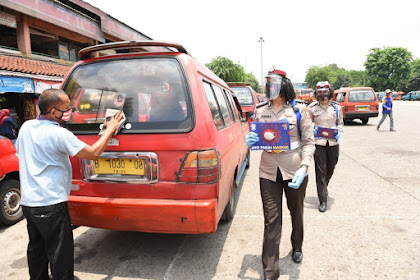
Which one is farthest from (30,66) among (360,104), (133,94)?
(360,104)

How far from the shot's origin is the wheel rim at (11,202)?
389cm

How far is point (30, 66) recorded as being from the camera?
33.8ft

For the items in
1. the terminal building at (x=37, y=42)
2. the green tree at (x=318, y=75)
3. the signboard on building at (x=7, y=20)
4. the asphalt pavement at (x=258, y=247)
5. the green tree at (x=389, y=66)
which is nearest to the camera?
the asphalt pavement at (x=258, y=247)

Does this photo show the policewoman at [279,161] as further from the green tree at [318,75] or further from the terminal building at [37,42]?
the green tree at [318,75]

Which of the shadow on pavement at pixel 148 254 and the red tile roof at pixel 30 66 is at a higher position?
the red tile roof at pixel 30 66

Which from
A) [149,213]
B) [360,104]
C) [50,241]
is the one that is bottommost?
[50,241]

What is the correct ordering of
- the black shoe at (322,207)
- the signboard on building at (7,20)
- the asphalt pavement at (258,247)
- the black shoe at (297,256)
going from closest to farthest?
the asphalt pavement at (258,247) < the black shoe at (297,256) < the black shoe at (322,207) < the signboard on building at (7,20)

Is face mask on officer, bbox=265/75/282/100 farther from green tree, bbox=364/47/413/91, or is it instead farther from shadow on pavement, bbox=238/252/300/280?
green tree, bbox=364/47/413/91

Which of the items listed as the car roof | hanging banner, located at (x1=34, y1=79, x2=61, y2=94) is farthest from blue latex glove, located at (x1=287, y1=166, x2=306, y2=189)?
hanging banner, located at (x1=34, y1=79, x2=61, y2=94)

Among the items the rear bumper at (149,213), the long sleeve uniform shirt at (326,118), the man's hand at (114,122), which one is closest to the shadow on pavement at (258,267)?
the rear bumper at (149,213)

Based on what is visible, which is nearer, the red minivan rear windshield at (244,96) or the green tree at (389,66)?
the red minivan rear windshield at (244,96)

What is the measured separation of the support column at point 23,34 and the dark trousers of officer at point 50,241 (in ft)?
37.5

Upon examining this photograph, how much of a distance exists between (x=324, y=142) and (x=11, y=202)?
14.8 feet

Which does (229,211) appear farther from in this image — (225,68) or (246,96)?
(225,68)
